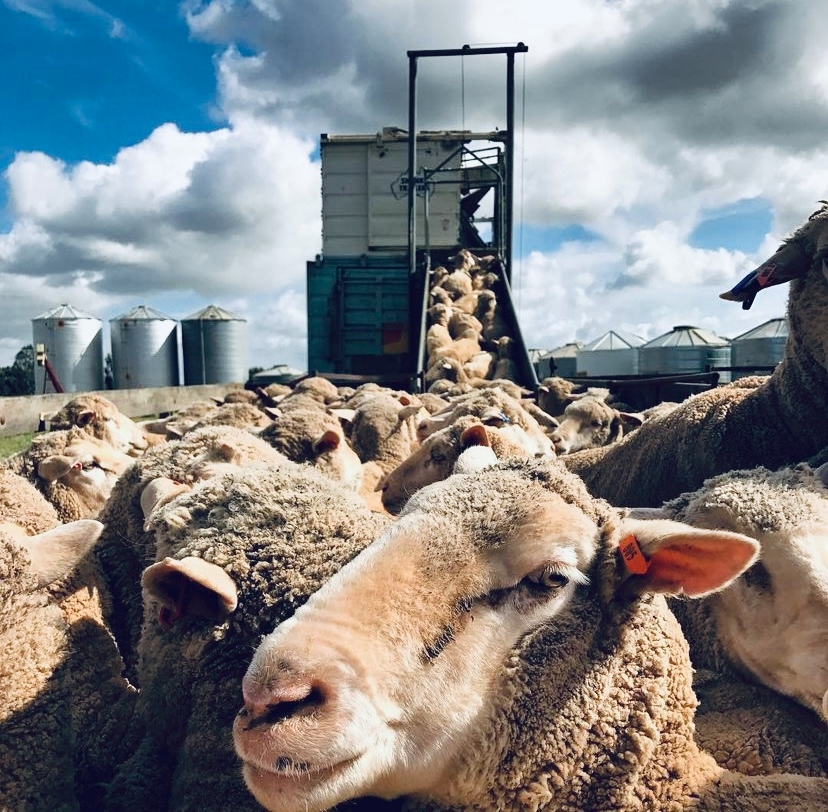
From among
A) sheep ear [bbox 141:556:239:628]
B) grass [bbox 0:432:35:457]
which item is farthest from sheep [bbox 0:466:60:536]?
grass [bbox 0:432:35:457]

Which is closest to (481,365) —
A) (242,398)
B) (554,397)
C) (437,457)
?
(554,397)

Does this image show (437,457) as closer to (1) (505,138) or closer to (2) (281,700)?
Result: (2) (281,700)

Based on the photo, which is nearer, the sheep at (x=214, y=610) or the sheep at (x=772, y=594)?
the sheep at (x=214, y=610)

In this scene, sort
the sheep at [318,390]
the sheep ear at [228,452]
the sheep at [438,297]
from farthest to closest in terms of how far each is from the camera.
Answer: the sheep at [438,297] → the sheep at [318,390] → the sheep ear at [228,452]

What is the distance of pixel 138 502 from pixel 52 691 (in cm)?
119

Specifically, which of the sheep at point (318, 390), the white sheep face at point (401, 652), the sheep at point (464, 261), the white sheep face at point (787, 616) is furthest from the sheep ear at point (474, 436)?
the sheep at point (464, 261)

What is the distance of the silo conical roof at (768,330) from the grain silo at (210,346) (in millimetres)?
14710

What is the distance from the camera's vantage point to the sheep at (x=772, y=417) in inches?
145

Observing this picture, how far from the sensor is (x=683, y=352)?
1791cm

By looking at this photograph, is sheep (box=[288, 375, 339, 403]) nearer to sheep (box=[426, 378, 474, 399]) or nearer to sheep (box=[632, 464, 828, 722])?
sheep (box=[426, 378, 474, 399])

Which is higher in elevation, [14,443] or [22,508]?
[22,508]

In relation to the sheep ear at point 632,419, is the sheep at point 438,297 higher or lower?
higher

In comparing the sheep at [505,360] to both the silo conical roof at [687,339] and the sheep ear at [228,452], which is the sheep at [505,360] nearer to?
the silo conical roof at [687,339]

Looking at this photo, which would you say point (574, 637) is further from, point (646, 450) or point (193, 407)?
point (193, 407)
